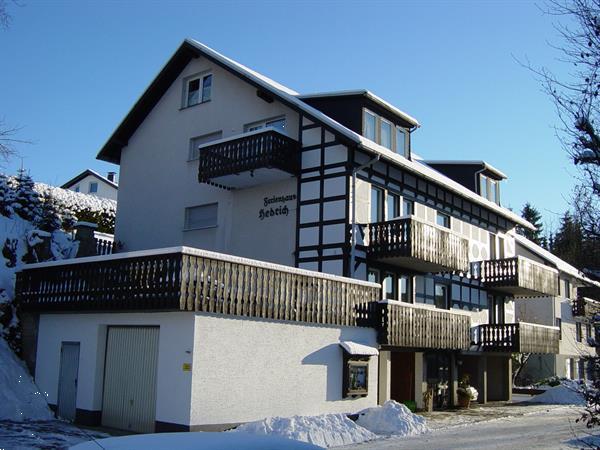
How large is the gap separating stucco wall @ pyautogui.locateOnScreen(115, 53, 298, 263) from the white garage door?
24.1 ft

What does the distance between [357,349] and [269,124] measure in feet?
31.1

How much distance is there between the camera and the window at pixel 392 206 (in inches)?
957

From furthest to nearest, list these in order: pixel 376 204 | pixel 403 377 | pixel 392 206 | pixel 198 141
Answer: pixel 198 141 → pixel 392 206 → pixel 403 377 → pixel 376 204

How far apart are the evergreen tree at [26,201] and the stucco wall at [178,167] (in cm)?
387

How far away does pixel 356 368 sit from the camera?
63.9 ft

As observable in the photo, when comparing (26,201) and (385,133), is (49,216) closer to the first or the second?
(26,201)

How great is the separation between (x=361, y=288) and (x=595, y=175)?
1299 centimetres

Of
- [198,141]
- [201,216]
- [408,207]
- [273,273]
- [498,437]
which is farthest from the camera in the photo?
[198,141]

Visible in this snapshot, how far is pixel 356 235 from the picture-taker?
21.9 m

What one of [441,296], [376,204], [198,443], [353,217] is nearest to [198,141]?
[376,204]

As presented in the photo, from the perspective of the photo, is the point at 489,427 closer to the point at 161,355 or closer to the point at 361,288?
the point at 361,288

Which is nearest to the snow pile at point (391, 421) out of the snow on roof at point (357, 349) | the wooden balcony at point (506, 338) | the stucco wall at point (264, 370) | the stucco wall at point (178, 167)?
the stucco wall at point (264, 370)

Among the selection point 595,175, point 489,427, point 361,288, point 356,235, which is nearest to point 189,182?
point 356,235

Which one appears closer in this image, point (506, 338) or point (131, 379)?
point (131, 379)
